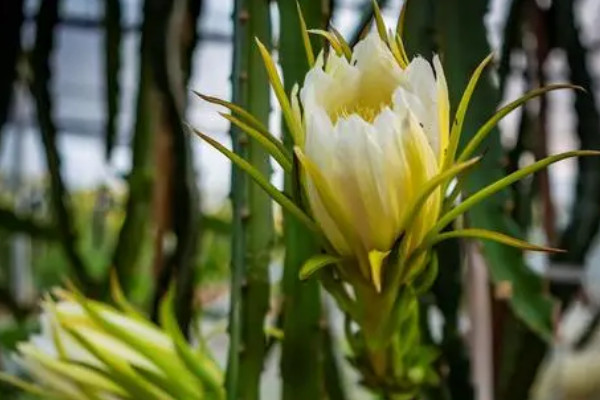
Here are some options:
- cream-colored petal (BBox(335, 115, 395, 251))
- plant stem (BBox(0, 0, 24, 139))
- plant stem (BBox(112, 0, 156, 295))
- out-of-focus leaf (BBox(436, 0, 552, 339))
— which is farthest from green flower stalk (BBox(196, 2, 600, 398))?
plant stem (BBox(0, 0, 24, 139))

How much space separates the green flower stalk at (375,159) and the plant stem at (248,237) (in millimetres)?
72

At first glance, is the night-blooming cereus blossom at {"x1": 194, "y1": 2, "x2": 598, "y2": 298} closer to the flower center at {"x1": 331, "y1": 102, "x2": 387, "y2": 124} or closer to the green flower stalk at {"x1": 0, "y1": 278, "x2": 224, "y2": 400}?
the flower center at {"x1": 331, "y1": 102, "x2": 387, "y2": 124}

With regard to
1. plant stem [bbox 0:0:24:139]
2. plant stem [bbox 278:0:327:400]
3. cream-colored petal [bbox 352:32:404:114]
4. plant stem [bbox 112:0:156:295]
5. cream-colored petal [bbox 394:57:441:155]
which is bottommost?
plant stem [bbox 278:0:327:400]

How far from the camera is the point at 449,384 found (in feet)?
1.61

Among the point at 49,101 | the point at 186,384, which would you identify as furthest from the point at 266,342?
the point at 49,101

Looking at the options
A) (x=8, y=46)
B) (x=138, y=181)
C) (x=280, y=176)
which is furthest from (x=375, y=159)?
(x=8, y=46)

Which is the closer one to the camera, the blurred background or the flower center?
the flower center

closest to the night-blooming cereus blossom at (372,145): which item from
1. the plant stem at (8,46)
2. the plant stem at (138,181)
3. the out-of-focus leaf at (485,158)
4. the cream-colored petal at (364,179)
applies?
the cream-colored petal at (364,179)

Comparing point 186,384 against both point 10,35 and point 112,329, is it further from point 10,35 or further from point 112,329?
point 10,35

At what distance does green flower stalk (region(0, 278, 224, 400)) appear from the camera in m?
0.43

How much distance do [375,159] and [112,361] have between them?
18 centimetres

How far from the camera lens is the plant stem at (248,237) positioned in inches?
15.8

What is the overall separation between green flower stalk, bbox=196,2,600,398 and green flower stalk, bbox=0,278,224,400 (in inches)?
4.9

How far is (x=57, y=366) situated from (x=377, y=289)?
0.18m
